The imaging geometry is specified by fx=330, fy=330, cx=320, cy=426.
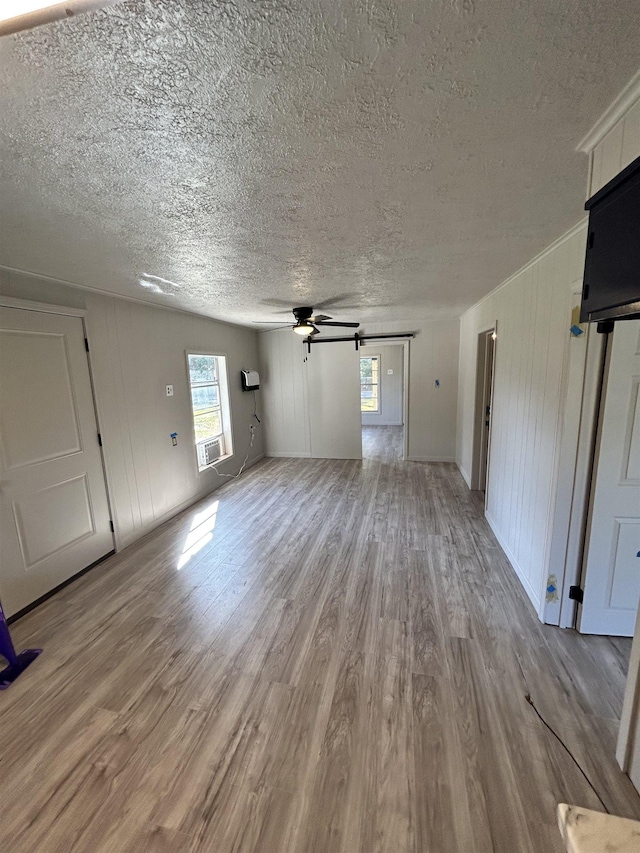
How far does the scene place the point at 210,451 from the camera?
4922mm

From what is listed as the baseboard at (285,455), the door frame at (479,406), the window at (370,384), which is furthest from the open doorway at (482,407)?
the window at (370,384)

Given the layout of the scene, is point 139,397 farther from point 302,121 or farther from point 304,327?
point 302,121

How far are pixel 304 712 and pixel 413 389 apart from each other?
188 inches

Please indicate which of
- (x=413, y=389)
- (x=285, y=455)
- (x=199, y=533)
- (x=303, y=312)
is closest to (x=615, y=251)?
(x=303, y=312)

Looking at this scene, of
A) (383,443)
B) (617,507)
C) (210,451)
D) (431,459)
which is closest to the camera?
(617,507)

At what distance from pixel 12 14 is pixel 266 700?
2400mm

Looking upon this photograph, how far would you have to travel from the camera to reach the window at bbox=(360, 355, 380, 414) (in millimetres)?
9258

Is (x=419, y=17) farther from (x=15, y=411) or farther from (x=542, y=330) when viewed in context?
(x=15, y=411)

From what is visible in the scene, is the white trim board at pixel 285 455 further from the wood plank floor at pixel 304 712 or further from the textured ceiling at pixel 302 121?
the textured ceiling at pixel 302 121

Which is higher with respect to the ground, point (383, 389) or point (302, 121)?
point (302, 121)

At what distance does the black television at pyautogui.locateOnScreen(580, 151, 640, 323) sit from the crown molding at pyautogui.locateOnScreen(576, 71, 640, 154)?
0.84 feet

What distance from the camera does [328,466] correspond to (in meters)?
5.81

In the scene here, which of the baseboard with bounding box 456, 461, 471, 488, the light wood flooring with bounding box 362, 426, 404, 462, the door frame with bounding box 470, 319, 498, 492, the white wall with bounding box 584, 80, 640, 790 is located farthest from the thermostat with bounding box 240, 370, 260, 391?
the white wall with bounding box 584, 80, 640, 790

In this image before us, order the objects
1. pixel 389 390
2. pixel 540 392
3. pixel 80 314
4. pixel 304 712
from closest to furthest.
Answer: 1. pixel 304 712
2. pixel 540 392
3. pixel 80 314
4. pixel 389 390
